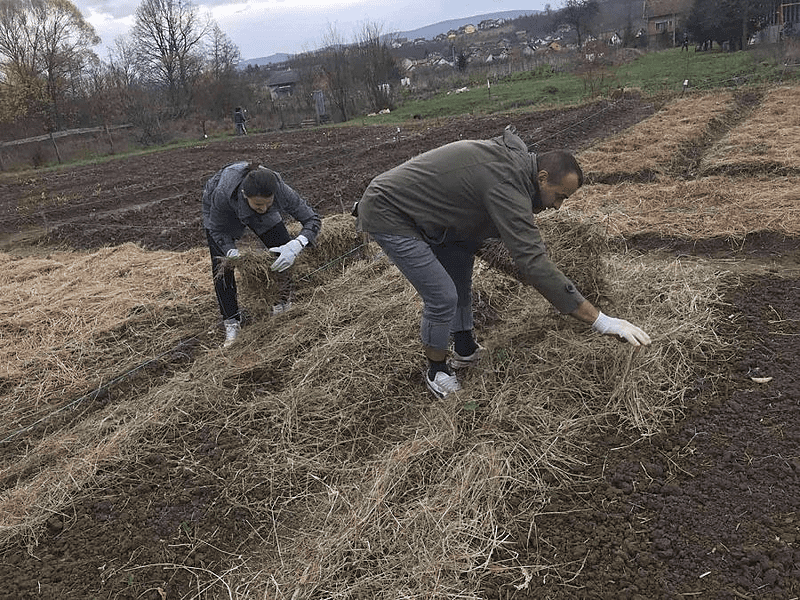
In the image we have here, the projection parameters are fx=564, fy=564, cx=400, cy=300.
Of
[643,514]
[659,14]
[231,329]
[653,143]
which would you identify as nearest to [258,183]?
[231,329]

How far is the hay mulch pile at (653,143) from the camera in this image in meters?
7.33

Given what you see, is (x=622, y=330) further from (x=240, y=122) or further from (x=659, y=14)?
(x=659, y=14)

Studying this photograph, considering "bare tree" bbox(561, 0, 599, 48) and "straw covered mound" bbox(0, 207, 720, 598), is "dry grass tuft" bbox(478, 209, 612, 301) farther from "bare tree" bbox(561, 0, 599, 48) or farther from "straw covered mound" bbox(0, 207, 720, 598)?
"bare tree" bbox(561, 0, 599, 48)

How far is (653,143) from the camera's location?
8.70 meters

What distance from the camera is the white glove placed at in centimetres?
228

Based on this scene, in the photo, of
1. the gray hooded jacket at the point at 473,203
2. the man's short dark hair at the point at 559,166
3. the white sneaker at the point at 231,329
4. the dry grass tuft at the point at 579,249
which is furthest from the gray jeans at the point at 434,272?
the white sneaker at the point at 231,329

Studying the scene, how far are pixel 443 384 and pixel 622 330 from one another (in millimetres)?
962

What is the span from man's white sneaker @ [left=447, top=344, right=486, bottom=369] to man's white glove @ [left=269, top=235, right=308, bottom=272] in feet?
4.27

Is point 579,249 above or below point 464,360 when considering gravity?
above

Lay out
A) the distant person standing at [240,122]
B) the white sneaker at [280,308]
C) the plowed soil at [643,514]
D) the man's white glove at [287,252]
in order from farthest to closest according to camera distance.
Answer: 1. the distant person standing at [240,122]
2. the white sneaker at [280,308]
3. the man's white glove at [287,252]
4. the plowed soil at [643,514]

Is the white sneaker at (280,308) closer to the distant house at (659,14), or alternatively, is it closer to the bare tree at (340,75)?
the bare tree at (340,75)

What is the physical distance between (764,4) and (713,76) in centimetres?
744

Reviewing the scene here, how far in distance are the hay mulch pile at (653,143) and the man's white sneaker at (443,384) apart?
207 inches

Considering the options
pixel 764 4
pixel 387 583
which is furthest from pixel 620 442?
pixel 764 4
